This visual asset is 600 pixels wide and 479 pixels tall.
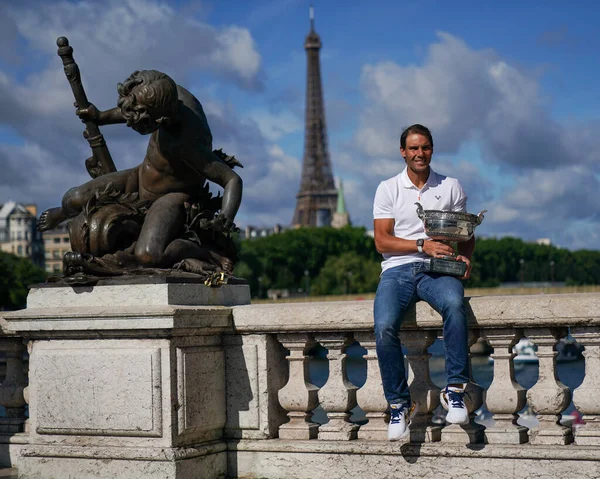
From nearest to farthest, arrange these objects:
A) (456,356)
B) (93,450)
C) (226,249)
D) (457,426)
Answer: (456,356), (457,426), (93,450), (226,249)

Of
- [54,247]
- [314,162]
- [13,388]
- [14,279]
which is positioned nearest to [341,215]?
[314,162]

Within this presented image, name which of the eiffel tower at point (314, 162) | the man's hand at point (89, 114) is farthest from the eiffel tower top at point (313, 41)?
the man's hand at point (89, 114)

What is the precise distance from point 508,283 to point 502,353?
146 m

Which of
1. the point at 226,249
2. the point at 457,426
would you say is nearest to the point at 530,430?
the point at 457,426

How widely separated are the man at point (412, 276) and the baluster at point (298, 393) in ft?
2.76

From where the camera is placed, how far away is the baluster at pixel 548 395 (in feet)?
20.4

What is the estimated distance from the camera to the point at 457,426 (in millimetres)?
6492

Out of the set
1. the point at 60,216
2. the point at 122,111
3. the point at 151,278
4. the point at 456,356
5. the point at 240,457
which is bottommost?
the point at 240,457

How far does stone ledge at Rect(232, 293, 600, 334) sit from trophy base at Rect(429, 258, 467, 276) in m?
0.24

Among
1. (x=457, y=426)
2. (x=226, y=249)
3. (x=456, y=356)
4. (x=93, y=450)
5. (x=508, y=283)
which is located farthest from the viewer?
(x=508, y=283)

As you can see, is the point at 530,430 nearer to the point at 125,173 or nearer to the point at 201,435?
the point at 201,435

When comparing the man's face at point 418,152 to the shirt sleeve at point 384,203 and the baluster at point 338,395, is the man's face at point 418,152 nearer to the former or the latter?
the shirt sleeve at point 384,203

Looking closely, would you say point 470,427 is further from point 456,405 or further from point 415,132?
point 415,132

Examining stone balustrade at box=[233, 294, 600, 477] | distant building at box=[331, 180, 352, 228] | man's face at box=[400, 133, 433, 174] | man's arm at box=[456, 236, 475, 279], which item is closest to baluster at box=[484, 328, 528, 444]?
stone balustrade at box=[233, 294, 600, 477]
